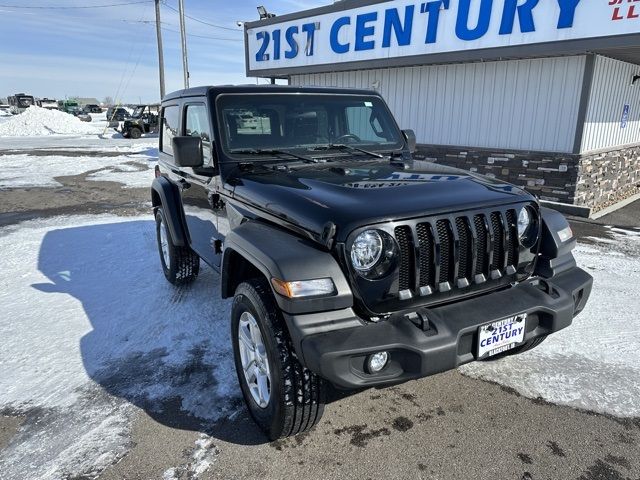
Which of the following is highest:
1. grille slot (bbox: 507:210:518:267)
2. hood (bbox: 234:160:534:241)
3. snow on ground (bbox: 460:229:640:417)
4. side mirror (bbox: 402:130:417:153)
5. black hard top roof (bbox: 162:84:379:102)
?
black hard top roof (bbox: 162:84:379:102)

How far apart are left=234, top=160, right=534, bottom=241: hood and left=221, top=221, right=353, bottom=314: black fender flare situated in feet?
0.35

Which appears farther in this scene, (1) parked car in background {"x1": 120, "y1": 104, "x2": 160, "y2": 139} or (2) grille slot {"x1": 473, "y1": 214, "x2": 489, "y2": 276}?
(1) parked car in background {"x1": 120, "y1": 104, "x2": 160, "y2": 139}

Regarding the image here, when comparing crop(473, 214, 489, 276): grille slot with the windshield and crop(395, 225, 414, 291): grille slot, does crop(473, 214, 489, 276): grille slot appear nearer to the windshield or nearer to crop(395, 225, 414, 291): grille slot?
crop(395, 225, 414, 291): grille slot

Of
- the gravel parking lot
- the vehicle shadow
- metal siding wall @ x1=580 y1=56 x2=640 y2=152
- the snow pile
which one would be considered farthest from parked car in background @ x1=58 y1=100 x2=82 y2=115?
the gravel parking lot

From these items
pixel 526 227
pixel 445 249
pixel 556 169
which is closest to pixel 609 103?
pixel 556 169

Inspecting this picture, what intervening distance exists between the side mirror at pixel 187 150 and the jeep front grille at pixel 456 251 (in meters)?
1.63

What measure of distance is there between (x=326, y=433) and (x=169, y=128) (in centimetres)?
344

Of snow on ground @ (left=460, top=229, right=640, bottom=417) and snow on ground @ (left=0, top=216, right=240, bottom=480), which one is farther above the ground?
snow on ground @ (left=460, top=229, right=640, bottom=417)

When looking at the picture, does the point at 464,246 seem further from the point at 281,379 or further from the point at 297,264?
the point at 281,379

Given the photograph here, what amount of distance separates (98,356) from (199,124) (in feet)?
6.42

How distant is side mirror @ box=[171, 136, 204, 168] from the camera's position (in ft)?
10.3

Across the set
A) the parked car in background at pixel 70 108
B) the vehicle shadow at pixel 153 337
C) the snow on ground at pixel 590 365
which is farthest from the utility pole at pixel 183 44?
the parked car in background at pixel 70 108

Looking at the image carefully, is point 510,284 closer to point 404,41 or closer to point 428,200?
point 428,200

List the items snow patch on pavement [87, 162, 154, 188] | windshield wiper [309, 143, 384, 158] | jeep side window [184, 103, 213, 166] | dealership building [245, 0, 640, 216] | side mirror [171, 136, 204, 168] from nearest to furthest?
1. side mirror [171, 136, 204, 168]
2. jeep side window [184, 103, 213, 166]
3. windshield wiper [309, 143, 384, 158]
4. dealership building [245, 0, 640, 216]
5. snow patch on pavement [87, 162, 154, 188]
